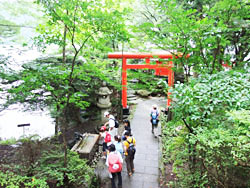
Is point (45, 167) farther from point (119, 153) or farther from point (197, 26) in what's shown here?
point (197, 26)

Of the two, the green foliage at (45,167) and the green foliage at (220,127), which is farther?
the green foliage at (45,167)

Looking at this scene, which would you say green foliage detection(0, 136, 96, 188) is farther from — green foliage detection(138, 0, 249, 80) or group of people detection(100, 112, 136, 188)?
green foliage detection(138, 0, 249, 80)

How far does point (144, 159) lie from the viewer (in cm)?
573

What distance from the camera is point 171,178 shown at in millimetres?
4910

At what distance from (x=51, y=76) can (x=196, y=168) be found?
144 inches

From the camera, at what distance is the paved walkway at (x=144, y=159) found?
4.60 m

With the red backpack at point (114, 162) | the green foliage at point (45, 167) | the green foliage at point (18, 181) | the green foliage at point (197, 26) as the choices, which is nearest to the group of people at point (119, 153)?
the red backpack at point (114, 162)

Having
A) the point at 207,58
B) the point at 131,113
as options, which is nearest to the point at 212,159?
the point at 207,58

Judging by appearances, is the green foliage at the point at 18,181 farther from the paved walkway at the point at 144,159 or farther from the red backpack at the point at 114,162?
the paved walkway at the point at 144,159

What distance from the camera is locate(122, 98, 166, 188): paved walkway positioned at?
4.60m

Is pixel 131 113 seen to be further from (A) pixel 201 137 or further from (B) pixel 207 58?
(A) pixel 201 137

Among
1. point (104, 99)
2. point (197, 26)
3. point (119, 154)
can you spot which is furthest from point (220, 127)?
point (104, 99)

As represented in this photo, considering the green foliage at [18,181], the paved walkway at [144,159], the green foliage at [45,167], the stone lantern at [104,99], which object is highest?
the stone lantern at [104,99]

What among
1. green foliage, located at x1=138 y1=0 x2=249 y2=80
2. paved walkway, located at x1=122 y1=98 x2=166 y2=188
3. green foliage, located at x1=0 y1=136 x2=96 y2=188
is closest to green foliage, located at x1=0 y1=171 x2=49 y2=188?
green foliage, located at x1=0 y1=136 x2=96 y2=188
